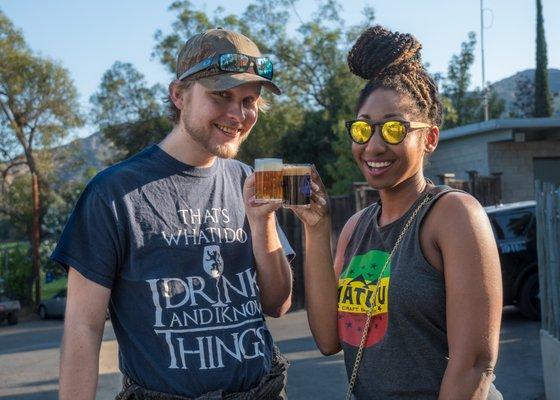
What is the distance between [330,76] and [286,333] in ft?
80.8

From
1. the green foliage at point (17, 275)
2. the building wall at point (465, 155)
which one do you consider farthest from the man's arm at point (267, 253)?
the green foliage at point (17, 275)

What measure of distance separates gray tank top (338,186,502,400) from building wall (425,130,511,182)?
56.1 ft

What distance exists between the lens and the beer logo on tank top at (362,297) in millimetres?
2421

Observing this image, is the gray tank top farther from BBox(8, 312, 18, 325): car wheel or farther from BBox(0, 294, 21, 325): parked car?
BBox(8, 312, 18, 325): car wheel

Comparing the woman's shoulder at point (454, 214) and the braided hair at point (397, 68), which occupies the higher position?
the braided hair at point (397, 68)

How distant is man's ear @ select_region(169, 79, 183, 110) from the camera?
115 inches

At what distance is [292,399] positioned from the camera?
25.5 feet

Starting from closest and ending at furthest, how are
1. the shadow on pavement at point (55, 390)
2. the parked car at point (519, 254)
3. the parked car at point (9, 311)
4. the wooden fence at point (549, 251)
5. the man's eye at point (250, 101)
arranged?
1. the man's eye at point (250, 101)
2. the wooden fence at point (549, 251)
3. the shadow on pavement at point (55, 390)
4. the parked car at point (519, 254)
5. the parked car at point (9, 311)

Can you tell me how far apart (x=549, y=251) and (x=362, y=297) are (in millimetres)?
4480

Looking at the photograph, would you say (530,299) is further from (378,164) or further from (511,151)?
(378,164)

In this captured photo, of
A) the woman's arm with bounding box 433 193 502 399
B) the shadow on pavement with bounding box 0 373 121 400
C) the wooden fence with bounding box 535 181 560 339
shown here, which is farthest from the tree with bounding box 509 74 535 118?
the woman's arm with bounding box 433 193 502 399

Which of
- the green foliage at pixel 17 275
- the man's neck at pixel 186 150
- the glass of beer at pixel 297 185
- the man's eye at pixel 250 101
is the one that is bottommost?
the green foliage at pixel 17 275

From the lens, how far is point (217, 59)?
2.78 m

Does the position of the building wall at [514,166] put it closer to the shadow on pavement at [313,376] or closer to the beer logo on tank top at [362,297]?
the shadow on pavement at [313,376]
